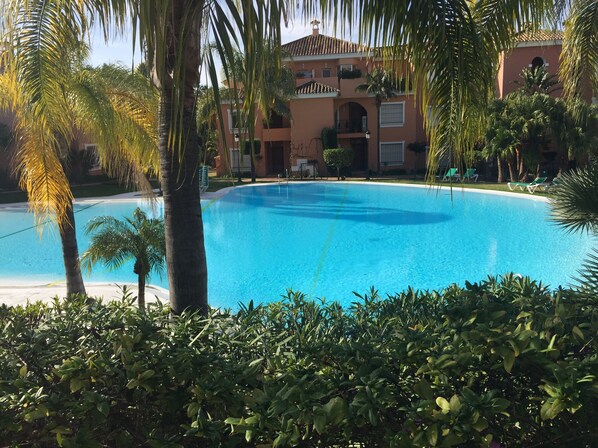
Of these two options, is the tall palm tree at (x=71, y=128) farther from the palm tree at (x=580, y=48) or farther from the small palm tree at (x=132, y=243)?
the palm tree at (x=580, y=48)

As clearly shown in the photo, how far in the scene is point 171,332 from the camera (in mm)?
2609

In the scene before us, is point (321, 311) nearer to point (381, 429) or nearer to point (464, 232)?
point (381, 429)

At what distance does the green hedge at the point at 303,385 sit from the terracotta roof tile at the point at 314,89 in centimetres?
3268

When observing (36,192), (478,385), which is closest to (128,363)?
(478,385)

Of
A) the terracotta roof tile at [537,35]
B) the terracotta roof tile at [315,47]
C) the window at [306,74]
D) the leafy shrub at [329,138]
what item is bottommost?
the terracotta roof tile at [537,35]

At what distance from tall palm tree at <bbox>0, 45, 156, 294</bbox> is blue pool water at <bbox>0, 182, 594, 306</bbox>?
123cm

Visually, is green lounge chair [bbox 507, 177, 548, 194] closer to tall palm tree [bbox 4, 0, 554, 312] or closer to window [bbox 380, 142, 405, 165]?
window [bbox 380, 142, 405, 165]

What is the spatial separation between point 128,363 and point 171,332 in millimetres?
398

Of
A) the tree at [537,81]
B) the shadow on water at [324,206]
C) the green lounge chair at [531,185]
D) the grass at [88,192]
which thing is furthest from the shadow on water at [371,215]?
the tree at [537,81]

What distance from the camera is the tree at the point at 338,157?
32469 millimetres

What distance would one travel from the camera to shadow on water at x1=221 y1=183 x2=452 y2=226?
62.1ft

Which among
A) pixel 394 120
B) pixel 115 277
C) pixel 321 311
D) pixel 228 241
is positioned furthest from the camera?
pixel 394 120

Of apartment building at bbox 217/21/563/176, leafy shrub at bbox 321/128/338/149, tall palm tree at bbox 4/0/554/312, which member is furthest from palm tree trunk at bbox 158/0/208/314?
leafy shrub at bbox 321/128/338/149

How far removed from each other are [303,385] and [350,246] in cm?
1253
